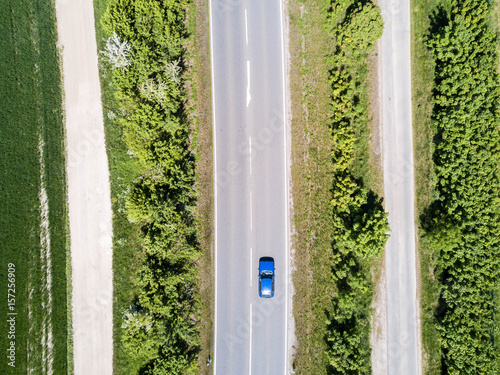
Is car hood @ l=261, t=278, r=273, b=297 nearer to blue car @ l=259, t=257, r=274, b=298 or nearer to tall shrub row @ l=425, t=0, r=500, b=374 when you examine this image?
blue car @ l=259, t=257, r=274, b=298

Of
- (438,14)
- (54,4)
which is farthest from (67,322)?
(438,14)

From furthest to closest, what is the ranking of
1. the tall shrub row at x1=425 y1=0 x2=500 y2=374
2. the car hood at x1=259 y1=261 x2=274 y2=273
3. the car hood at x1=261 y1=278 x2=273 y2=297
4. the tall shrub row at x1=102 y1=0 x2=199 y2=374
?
the car hood at x1=259 y1=261 x2=274 y2=273
the car hood at x1=261 y1=278 x2=273 y2=297
the tall shrub row at x1=102 y1=0 x2=199 y2=374
the tall shrub row at x1=425 y1=0 x2=500 y2=374

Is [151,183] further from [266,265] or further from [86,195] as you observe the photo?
[266,265]

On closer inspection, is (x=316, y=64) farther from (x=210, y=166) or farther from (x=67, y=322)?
(x=67, y=322)

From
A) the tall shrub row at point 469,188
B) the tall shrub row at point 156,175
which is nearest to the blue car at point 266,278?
the tall shrub row at point 156,175

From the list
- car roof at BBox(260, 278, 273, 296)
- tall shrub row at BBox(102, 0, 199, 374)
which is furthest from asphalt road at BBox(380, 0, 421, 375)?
tall shrub row at BBox(102, 0, 199, 374)

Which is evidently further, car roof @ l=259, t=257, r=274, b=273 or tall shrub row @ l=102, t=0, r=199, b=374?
car roof @ l=259, t=257, r=274, b=273
